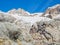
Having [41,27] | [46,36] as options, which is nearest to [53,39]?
[46,36]

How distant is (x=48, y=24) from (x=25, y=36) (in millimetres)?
4471

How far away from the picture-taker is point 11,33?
30.2ft

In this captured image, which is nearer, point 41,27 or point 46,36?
point 46,36

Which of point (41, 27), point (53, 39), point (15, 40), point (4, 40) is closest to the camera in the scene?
point (4, 40)

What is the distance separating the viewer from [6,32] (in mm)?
9125

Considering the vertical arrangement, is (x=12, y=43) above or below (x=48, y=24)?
below

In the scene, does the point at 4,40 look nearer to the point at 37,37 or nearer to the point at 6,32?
the point at 6,32

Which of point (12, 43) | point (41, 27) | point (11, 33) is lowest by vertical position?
point (12, 43)

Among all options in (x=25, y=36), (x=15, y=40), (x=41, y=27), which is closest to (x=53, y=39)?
(x=41, y=27)

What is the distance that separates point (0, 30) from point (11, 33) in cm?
54

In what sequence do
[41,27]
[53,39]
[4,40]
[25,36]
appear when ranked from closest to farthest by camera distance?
[4,40] → [25,36] → [53,39] → [41,27]

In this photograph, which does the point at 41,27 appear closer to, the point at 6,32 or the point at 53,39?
the point at 53,39

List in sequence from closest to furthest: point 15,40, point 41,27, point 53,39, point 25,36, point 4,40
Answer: point 4,40 < point 15,40 < point 25,36 < point 53,39 < point 41,27

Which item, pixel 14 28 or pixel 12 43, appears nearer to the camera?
pixel 12 43
